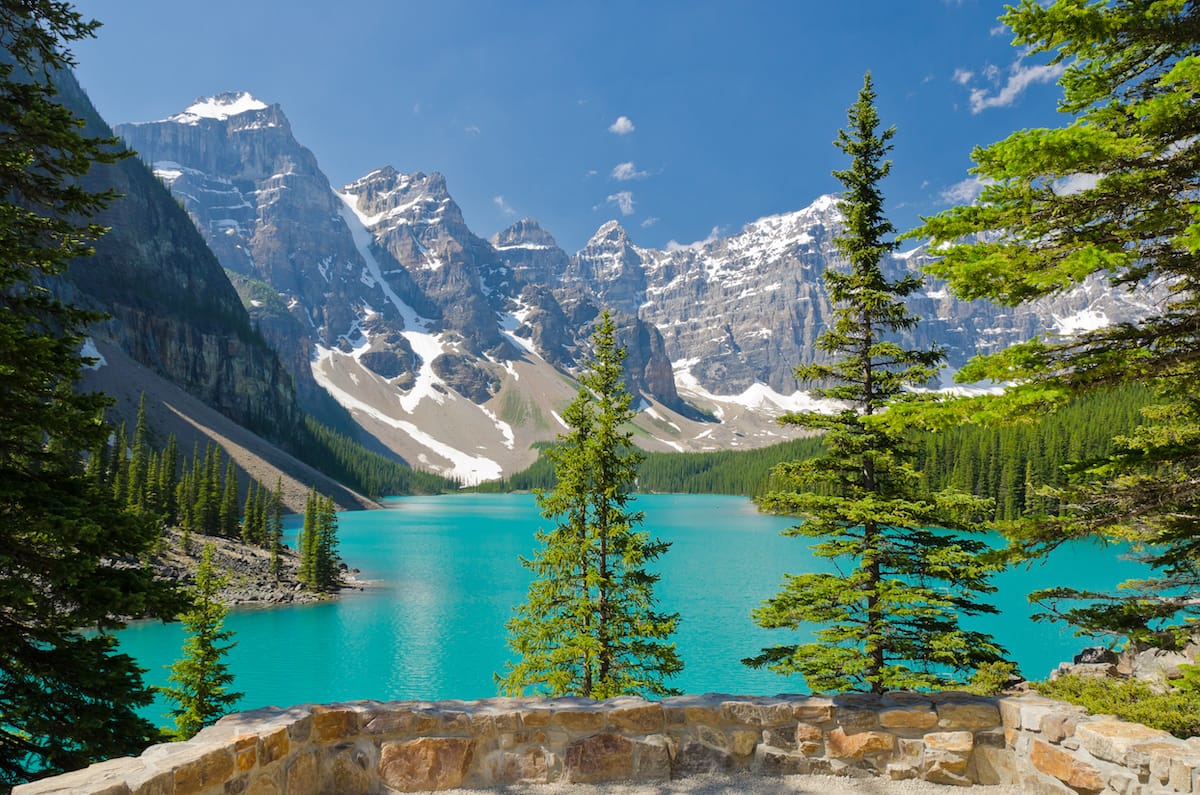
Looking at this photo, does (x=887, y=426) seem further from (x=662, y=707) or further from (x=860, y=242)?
(x=860, y=242)

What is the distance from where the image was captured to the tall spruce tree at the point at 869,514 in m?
12.3

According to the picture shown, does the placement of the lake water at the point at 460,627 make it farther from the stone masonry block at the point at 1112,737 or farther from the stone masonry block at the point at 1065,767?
the stone masonry block at the point at 1112,737

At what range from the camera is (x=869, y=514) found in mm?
12188

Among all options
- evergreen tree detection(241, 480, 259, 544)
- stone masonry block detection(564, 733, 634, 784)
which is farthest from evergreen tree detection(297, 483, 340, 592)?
stone masonry block detection(564, 733, 634, 784)

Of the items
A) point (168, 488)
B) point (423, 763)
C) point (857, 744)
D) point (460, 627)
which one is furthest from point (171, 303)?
point (857, 744)

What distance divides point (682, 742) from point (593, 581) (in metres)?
9.92

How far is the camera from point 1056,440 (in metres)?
86.9

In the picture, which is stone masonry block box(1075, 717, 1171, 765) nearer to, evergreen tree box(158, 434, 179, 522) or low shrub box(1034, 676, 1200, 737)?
low shrub box(1034, 676, 1200, 737)

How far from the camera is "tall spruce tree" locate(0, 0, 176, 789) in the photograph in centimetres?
717

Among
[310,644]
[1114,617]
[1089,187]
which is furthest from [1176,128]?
[310,644]

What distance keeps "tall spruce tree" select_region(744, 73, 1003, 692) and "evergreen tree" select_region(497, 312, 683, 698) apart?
13.7ft

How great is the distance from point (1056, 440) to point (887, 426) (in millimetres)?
99605

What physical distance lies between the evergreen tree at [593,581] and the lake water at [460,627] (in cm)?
1121

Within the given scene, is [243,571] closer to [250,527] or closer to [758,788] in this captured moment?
[250,527]
